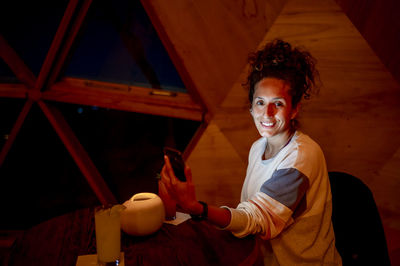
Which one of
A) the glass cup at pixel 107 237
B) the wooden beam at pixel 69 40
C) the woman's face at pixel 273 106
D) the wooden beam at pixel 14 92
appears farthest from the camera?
the wooden beam at pixel 14 92

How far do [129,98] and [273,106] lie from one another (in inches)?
47.4

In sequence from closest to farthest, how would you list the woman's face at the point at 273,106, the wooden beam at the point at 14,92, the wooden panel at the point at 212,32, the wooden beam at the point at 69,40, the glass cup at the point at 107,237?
the glass cup at the point at 107,237
the woman's face at the point at 273,106
the wooden panel at the point at 212,32
the wooden beam at the point at 69,40
the wooden beam at the point at 14,92

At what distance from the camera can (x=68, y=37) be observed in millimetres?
2115

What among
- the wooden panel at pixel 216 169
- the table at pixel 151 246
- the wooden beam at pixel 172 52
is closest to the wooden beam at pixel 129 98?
the wooden beam at pixel 172 52

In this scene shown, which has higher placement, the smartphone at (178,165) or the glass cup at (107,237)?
the smartphone at (178,165)

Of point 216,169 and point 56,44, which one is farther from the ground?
point 56,44

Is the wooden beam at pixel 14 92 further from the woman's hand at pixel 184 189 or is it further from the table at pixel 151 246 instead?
the woman's hand at pixel 184 189

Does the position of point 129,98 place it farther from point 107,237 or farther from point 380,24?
point 380,24

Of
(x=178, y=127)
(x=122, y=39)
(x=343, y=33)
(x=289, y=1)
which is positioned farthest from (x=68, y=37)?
(x=343, y=33)

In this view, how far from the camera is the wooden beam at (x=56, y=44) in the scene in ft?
6.41

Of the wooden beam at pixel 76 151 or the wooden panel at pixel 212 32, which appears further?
the wooden beam at pixel 76 151

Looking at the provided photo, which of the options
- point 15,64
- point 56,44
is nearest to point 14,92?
point 15,64

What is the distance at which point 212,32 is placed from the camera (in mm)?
1898

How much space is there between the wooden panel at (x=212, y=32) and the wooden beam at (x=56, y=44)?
0.49m
